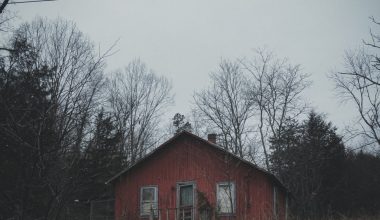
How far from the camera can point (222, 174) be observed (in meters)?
18.6

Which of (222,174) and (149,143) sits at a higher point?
(149,143)

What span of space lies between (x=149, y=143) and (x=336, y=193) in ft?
60.2

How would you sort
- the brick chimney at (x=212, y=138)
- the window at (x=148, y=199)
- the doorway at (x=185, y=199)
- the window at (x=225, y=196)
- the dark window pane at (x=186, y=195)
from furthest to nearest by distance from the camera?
the brick chimney at (x=212, y=138), the window at (x=148, y=199), the dark window pane at (x=186, y=195), the doorway at (x=185, y=199), the window at (x=225, y=196)

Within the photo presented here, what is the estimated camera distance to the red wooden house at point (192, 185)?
58.7 feet

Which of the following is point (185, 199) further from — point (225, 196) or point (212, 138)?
point (212, 138)

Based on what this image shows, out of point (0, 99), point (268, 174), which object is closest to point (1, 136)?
point (0, 99)

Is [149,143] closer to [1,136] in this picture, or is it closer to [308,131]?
[308,131]

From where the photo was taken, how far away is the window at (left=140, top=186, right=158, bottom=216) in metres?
20.0

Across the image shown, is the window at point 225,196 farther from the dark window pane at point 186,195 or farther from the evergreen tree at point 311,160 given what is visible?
the evergreen tree at point 311,160

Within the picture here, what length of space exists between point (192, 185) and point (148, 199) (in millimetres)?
2701

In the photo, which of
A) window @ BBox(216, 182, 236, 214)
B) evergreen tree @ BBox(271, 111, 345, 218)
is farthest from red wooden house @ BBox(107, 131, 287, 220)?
evergreen tree @ BBox(271, 111, 345, 218)

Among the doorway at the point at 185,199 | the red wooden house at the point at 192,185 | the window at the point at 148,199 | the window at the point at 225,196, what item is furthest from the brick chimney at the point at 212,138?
the window at the point at 148,199

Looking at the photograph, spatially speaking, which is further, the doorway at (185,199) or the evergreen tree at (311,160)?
the evergreen tree at (311,160)

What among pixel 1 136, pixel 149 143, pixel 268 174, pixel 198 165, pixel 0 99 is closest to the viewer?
pixel 0 99
